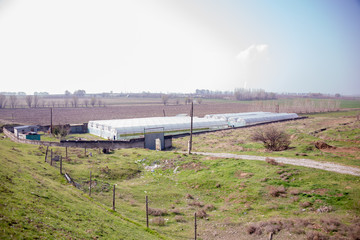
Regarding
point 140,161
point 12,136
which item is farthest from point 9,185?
point 12,136

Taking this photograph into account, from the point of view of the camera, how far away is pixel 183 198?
23.2 metres

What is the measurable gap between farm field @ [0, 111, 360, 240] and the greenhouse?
17852mm

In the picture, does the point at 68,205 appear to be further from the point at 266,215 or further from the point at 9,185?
the point at 266,215

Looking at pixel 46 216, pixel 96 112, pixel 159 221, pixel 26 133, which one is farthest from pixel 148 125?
pixel 96 112

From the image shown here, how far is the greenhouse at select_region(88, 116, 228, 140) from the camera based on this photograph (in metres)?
53.2

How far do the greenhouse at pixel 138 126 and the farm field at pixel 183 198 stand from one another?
1785 centimetres

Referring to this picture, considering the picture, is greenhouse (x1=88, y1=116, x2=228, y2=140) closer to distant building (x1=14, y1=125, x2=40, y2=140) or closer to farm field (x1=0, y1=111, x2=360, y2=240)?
distant building (x1=14, y1=125, x2=40, y2=140)

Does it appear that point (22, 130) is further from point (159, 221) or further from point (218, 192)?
point (159, 221)

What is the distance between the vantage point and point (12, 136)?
160 ft

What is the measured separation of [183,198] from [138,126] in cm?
3525

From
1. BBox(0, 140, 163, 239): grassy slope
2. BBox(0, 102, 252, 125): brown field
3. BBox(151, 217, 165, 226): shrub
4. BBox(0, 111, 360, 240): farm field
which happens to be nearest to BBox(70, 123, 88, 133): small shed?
BBox(0, 102, 252, 125): brown field

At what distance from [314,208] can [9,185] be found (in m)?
20.1

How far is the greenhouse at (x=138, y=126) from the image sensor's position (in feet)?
175

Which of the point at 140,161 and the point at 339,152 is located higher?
the point at 339,152
